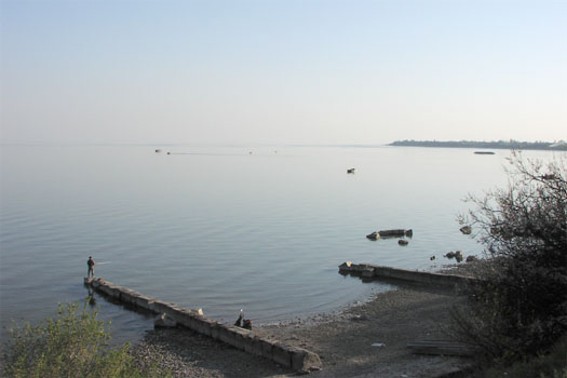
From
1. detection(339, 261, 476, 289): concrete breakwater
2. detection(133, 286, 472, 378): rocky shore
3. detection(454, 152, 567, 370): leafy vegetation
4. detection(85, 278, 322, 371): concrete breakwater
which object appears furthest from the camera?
detection(339, 261, 476, 289): concrete breakwater

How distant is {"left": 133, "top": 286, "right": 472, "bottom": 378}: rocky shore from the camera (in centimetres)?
1675

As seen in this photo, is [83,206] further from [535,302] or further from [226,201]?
[535,302]

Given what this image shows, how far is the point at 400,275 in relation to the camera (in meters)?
32.6

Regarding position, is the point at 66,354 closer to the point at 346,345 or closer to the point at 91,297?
the point at 346,345

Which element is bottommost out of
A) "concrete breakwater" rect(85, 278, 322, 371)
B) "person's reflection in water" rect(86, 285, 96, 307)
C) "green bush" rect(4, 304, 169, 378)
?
"person's reflection in water" rect(86, 285, 96, 307)

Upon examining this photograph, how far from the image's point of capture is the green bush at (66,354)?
10.0 meters

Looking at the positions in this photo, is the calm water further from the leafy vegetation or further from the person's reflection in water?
the leafy vegetation

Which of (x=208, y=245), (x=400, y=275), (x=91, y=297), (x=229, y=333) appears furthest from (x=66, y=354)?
(x=208, y=245)

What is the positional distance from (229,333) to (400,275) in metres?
14.6

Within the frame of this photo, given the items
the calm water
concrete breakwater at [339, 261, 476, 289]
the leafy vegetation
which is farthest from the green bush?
concrete breakwater at [339, 261, 476, 289]

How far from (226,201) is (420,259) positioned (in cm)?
3260

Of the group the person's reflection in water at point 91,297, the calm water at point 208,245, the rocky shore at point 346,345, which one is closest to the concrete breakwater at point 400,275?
the calm water at point 208,245

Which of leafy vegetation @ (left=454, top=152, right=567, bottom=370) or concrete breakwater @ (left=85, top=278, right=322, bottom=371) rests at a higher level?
leafy vegetation @ (left=454, top=152, right=567, bottom=370)

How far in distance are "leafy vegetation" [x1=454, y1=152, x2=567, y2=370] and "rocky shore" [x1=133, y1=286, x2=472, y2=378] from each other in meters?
2.12
